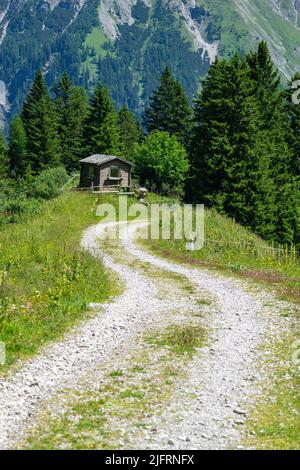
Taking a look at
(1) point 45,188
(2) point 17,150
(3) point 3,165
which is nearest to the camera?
(1) point 45,188

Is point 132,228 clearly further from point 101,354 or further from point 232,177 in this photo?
point 101,354

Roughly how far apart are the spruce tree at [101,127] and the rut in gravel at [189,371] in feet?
181

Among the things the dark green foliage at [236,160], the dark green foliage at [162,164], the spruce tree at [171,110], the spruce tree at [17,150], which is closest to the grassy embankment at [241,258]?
the dark green foliage at [236,160]

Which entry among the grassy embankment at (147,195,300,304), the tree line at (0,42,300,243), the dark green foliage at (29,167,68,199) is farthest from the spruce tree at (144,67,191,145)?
the grassy embankment at (147,195,300,304)

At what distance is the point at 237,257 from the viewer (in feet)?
95.5

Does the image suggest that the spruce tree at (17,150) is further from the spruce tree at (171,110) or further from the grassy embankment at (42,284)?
the grassy embankment at (42,284)

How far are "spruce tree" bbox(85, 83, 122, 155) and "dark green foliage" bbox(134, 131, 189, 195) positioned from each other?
10.5m

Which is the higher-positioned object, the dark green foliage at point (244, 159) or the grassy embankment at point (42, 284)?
the dark green foliage at point (244, 159)

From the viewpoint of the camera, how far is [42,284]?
797 inches

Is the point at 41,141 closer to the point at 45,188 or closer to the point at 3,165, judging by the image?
the point at 3,165

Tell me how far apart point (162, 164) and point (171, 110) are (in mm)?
19030

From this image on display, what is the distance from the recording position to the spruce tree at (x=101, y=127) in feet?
241

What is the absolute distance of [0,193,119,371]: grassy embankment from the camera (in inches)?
577

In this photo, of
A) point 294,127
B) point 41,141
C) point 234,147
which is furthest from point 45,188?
point 41,141
